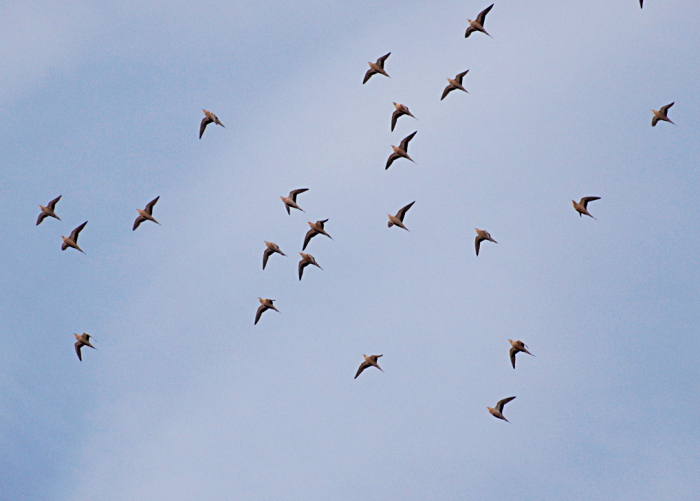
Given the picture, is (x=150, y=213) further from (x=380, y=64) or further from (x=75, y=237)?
(x=380, y=64)

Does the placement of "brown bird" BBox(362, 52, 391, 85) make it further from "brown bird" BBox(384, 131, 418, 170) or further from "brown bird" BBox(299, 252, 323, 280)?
"brown bird" BBox(299, 252, 323, 280)

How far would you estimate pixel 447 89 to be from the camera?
5581 cm

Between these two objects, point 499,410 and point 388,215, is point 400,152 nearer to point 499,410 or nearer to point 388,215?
point 388,215

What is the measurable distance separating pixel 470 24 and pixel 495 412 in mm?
19065

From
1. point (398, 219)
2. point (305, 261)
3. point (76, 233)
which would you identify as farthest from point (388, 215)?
point (76, 233)

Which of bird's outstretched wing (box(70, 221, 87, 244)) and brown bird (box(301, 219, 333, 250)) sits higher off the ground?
brown bird (box(301, 219, 333, 250))

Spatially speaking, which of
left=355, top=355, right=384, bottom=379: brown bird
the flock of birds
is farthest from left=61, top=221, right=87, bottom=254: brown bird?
left=355, top=355, right=384, bottom=379: brown bird

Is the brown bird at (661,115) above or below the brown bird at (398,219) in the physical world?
above

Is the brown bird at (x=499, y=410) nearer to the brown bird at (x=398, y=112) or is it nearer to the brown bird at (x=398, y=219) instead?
the brown bird at (x=398, y=219)

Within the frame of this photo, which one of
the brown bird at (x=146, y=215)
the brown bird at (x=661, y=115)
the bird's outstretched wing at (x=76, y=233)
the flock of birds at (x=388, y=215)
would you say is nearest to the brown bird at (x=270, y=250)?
the flock of birds at (x=388, y=215)

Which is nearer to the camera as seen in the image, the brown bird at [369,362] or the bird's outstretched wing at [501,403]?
the bird's outstretched wing at [501,403]

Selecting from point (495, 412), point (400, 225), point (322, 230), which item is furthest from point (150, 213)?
point (495, 412)

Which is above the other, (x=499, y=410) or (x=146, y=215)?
A: (x=146, y=215)

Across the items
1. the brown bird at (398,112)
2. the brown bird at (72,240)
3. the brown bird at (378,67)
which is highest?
the brown bird at (378,67)
